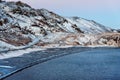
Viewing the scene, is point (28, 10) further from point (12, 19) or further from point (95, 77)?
point (95, 77)

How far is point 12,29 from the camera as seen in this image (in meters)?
128

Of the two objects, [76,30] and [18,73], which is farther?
[76,30]

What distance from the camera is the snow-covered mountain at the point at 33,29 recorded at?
109 metres

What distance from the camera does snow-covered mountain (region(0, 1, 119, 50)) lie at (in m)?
109

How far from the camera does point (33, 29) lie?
13688 centimetres

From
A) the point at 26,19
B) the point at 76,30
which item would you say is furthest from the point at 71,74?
the point at 76,30

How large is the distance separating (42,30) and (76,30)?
1171 inches

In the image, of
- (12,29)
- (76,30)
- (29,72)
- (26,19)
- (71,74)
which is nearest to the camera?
(71,74)

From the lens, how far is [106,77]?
40.6 metres

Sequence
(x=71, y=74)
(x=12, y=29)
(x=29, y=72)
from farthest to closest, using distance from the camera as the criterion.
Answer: (x=12, y=29) < (x=29, y=72) < (x=71, y=74)

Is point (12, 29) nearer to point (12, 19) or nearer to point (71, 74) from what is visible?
point (12, 19)

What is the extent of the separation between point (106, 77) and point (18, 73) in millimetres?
10915

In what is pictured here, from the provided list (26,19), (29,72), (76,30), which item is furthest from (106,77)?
(76,30)

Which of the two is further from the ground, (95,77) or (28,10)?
(28,10)
